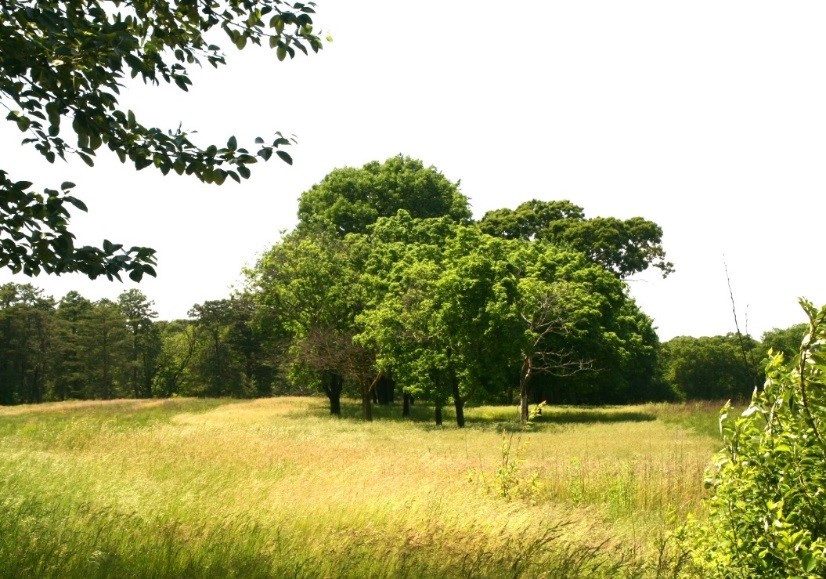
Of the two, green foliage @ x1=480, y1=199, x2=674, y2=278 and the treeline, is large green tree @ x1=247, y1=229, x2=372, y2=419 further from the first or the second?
green foliage @ x1=480, y1=199, x2=674, y2=278

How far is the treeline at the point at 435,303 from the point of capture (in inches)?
1368

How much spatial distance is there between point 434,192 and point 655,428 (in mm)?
27968

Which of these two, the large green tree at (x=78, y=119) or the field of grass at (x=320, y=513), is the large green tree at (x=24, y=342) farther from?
the large green tree at (x=78, y=119)

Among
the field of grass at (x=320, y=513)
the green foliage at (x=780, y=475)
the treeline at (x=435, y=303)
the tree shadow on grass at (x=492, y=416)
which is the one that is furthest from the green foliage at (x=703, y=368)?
the green foliage at (x=780, y=475)

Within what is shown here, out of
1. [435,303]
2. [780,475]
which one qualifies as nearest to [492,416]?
[435,303]

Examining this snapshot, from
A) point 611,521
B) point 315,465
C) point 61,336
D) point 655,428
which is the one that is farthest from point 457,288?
point 61,336

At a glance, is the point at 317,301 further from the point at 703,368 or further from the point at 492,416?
the point at 703,368

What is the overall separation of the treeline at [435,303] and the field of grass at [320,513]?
9.91 metres

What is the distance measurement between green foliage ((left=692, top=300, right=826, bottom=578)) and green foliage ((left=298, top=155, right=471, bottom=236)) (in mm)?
47086

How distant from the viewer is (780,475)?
13.6ft

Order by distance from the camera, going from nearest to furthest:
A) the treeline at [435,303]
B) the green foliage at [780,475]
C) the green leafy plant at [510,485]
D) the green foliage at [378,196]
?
1. the green foliage at [780,475]
2. the green leafy plant at [510,485]
3. the treeline at [435,303]
4. the green foliage at [378,196]

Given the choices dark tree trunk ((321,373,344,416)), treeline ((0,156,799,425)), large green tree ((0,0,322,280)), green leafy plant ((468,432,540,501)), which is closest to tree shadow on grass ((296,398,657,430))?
dark tree trunk ((321,373,344,416))

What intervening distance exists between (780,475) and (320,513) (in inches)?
221

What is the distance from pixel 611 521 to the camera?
1005 cm
